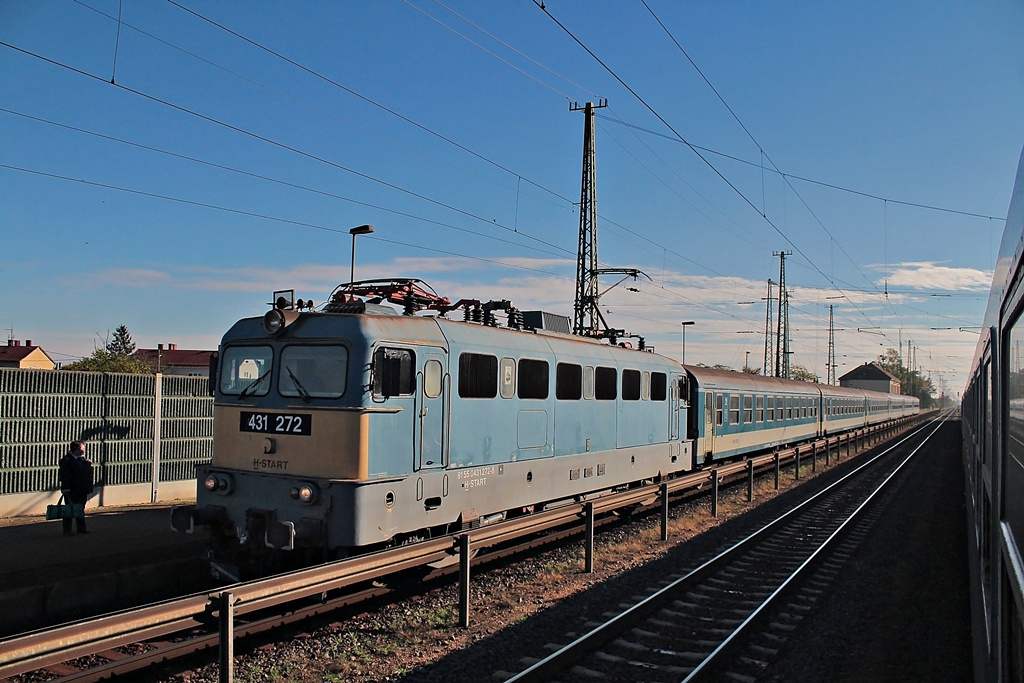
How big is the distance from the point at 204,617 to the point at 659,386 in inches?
463

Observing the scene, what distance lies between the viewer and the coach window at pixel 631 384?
14.2m

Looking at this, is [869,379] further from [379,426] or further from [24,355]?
[379,426]

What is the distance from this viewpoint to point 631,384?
14.5m

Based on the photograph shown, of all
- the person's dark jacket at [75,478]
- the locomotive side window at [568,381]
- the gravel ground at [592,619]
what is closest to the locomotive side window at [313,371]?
the gravel ground at [592,619]

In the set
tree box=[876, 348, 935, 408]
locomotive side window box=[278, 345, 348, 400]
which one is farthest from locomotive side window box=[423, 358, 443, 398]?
tree box=[876, 348, 935, 408]

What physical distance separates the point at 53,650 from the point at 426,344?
5104 mm

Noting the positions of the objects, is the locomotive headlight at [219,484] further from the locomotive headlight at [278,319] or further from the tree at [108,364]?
the tree at [108,364]

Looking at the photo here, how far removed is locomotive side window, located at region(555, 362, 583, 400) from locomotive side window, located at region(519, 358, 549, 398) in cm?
40

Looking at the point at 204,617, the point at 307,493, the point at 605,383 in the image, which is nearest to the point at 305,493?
the point at 307,493

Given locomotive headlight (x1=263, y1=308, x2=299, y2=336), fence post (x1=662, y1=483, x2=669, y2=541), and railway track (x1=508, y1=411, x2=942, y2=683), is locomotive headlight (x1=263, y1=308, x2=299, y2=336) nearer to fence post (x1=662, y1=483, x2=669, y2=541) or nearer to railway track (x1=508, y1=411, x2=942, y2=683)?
railway track (x1=508, y1=411, x2=942, y2=683)

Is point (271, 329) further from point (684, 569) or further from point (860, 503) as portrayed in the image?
point (860, 503)

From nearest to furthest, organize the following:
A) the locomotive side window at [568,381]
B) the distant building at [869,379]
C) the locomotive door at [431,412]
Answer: the locomotive door at [431,412] < the locomotive side window at [568,381] < the distant building at [869,379]

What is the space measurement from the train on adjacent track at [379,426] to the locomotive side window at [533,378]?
3 cm

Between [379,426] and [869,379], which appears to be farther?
[869,379]
